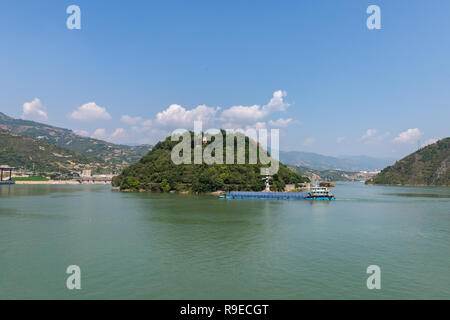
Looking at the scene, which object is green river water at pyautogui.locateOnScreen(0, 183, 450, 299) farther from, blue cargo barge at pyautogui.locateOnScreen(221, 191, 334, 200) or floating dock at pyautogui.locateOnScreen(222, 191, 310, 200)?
floating dock at pyautogui.locateOnScreen(222, 191, 310, 200)

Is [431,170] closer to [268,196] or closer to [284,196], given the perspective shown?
[284,196]

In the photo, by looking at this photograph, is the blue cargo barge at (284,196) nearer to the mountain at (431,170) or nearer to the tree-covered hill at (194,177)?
the tree-covered hill at (194,177)

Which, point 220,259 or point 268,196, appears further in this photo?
point 268,196

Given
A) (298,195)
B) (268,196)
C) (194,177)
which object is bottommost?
(268,196)

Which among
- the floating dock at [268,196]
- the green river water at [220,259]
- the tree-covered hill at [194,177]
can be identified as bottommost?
the green river water at [220,259]

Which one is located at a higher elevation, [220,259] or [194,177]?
[194,177]

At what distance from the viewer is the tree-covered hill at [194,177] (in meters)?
93.1

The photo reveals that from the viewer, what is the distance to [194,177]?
9588 cm

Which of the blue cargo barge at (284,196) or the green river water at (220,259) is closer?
the green river water at (220,259)

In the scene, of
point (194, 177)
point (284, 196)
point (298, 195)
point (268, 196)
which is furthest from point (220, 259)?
point (194, 177)

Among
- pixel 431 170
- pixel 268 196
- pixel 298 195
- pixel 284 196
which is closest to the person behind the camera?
pixel 284 196

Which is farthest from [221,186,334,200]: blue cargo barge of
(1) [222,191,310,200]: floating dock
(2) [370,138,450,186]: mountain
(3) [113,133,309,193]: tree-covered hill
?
(2) [370,138,450,186]: mountain

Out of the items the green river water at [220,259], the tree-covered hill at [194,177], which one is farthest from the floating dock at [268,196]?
the green river water at [220,259]
